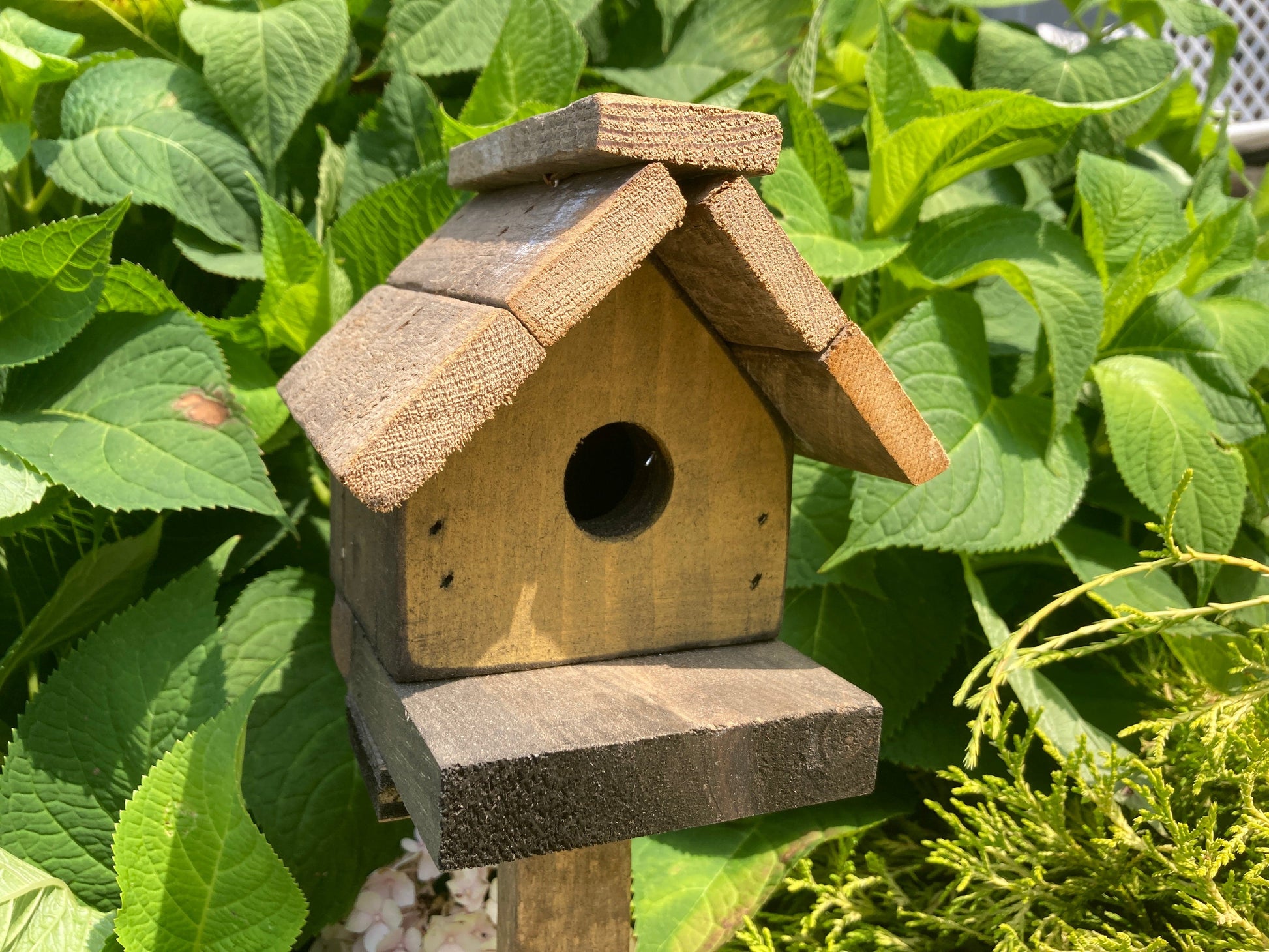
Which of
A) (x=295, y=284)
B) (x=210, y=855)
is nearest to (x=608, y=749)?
(x=210, y=855)

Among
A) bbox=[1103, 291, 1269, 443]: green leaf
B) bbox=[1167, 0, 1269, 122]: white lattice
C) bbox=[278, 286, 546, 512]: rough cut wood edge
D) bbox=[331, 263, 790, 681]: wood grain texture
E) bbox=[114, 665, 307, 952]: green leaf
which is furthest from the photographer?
bbox=[1167, 0, 1269, 122]: white lattice

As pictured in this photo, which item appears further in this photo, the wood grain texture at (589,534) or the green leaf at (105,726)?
the green leaf at (105,726)

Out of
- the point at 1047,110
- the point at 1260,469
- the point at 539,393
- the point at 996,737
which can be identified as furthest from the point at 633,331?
the point at 1260,469

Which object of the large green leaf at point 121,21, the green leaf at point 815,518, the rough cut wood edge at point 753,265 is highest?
the large green leaf at point 121,21

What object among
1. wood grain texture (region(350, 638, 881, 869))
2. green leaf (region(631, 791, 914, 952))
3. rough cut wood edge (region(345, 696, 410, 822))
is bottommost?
green leaf (region(631, 791, 914, 952))

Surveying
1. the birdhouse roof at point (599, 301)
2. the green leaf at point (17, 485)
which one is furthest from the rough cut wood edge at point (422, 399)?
the green leaf at point (17, 485)

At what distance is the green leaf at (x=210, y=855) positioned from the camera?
831mm

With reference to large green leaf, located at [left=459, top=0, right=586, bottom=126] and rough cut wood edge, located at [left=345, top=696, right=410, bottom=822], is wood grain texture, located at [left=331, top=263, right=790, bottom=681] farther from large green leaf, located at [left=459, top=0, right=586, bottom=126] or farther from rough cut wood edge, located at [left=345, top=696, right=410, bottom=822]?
large green leaf, located at [left=459, top=0, right=586, bottom=126]

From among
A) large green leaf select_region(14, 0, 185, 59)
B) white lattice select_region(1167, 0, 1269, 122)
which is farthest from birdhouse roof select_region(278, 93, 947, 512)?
white lattice select_region(1167, 0, 1269, 122)

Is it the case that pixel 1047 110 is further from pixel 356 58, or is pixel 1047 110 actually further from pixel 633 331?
pixel 356 58

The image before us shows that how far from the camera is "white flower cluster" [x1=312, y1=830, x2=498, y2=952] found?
110 centimetres

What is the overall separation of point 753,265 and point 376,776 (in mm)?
432

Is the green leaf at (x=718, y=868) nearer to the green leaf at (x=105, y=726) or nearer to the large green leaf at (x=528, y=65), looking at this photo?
the green leaf at (x=105, y=726)

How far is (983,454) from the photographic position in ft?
3.24
